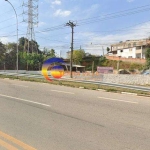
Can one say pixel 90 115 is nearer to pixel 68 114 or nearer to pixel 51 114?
pixel 68 114

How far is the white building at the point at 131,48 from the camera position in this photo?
7189 cm

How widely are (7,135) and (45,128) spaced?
1.01m

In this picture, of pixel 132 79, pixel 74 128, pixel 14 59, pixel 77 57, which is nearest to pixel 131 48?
pixel 77 57

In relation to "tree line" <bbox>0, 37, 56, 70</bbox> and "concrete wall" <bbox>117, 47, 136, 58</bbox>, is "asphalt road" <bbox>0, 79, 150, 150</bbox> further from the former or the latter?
"concrete wall" <bbox>117, 47, 136, 58</bbox>

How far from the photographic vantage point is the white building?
71887 mm

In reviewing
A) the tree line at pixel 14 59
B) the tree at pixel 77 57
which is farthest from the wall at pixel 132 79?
the tree at pixel 77 57

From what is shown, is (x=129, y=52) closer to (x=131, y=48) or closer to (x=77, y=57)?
(x=131, y=48)

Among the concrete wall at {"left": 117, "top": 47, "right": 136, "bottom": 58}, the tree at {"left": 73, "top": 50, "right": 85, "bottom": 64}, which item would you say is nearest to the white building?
the concrete wall at {"left": 117, "top": 47, "right": 136, "bottom": 58}

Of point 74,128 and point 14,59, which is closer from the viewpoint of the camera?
point 74,128

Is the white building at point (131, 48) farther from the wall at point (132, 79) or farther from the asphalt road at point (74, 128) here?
the asphalt road at point (74, 128)

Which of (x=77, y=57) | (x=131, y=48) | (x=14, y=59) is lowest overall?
(x=14, y=59)

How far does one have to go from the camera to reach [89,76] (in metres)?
29.9

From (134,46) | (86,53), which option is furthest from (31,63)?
(134,46)

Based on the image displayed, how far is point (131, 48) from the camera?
76.9 meters
